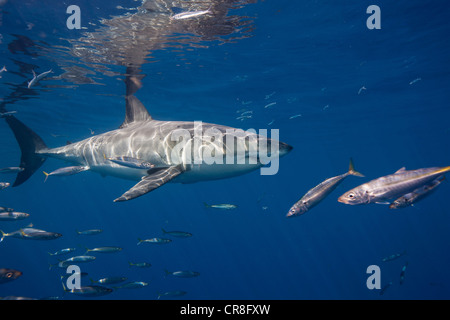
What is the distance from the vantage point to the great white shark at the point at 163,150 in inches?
189

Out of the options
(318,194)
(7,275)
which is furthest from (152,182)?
(7,275)

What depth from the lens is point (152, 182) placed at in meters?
4.89

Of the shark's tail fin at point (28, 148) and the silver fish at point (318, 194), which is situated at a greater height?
the shark's tail fin at point (28, 148)

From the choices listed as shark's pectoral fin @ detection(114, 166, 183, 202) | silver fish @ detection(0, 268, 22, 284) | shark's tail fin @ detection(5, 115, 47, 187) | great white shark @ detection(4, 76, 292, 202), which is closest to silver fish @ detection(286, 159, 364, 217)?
great white shark @ detection(4, 76, 292, 202)

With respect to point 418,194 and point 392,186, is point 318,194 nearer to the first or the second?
point 392,186

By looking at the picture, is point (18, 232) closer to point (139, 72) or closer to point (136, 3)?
point (136, 3)

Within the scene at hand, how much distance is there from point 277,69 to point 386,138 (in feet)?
106

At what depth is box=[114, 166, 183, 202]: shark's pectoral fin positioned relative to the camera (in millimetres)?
4383

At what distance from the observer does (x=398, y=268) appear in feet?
99.8

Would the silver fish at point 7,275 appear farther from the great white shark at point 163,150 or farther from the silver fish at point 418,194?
the silver fish at point 418,194

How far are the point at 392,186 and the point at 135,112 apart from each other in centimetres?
A: 704

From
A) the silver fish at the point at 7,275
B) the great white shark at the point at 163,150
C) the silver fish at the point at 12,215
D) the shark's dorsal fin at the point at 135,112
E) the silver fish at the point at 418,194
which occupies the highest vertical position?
the shark's dorsal fin at the point at 135,112

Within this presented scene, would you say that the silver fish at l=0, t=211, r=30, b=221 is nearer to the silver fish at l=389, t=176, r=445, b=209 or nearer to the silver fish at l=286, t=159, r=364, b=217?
the silver fish at l=286, t=159, r=364, b=217

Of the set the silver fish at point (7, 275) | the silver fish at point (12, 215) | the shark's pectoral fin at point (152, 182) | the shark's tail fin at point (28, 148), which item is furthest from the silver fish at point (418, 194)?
the shark's tail fin at point (28, 148)
